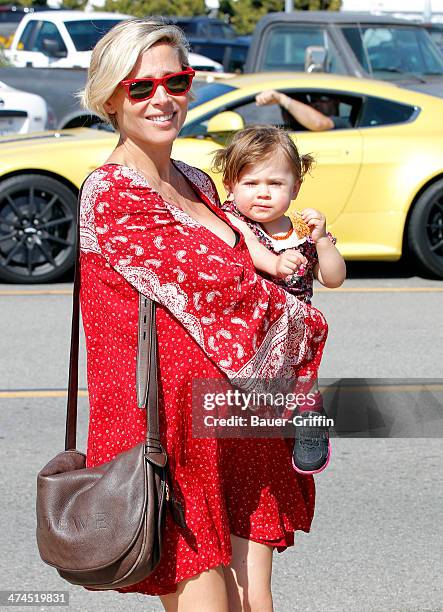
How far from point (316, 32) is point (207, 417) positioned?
31.6ft

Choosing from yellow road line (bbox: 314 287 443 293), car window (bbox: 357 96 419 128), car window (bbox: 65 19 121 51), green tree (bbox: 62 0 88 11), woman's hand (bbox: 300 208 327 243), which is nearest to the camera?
woman's hand (bbox: 300 208 327 243)

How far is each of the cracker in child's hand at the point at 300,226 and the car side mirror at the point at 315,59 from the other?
323 inches

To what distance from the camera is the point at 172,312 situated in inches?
96.6

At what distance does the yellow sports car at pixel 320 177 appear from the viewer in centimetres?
904

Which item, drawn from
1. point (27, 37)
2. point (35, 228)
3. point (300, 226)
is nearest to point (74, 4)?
point (27, 37)

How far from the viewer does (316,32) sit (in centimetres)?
1170

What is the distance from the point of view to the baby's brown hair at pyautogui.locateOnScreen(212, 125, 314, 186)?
288 centimetres

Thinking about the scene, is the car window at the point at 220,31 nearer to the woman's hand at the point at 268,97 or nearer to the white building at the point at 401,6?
the white building at the point at 401,6

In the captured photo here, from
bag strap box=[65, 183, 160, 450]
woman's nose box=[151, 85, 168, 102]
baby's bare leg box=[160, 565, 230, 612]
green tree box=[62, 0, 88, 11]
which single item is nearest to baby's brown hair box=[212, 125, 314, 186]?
woman's nose box=[151, 85, 168, 102]

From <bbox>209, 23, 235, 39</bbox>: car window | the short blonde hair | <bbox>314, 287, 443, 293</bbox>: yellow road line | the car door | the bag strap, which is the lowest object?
<bbox>209, 23, 235, 39</bbox>: car window

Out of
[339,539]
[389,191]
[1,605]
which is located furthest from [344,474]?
[389,191]

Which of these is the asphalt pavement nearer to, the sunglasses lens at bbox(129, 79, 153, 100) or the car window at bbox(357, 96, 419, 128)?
the car window at bbox(357, 96, 419, 128)

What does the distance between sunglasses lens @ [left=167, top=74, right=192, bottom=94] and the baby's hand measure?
435mm

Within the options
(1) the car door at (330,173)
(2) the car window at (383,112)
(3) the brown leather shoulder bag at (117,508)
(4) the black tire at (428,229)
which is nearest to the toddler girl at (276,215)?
(3) the brown leather shoulder bag at (117,508)
